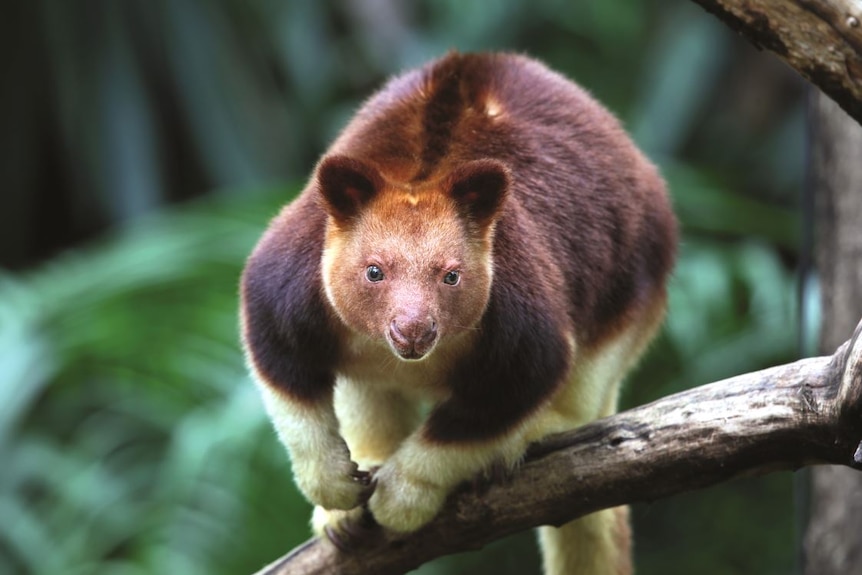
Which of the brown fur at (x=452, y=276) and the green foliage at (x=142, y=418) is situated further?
the green foliage at (x=142, y=418)

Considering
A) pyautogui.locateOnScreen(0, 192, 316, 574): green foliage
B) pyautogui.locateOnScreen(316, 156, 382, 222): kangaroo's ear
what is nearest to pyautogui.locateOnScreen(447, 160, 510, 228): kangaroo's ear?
pyautogui.locateOnScreen(316, 156, 382, 222): kangaroo's ear

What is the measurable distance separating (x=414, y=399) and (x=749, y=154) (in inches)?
230

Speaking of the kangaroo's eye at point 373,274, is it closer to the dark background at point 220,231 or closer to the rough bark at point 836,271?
the rough bark at point 836,271

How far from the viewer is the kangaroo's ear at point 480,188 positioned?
10.1ft

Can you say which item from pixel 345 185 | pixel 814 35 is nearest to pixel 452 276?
pixel 345 185

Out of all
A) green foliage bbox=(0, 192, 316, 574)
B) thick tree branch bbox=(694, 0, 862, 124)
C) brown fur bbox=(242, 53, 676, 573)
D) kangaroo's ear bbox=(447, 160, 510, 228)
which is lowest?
green foliage bbox=(0, 192, 316, 574)

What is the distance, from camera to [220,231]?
6.61 m

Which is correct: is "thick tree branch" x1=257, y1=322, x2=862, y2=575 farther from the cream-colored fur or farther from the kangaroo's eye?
the kangaroo's eye

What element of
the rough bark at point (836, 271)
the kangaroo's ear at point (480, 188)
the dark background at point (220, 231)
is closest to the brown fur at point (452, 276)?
the kangaroo's ear at point (480, 188)

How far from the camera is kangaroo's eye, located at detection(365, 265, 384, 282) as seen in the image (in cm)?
301

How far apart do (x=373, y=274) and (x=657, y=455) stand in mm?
892

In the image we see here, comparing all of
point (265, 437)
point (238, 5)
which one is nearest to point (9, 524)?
point (265, 437)

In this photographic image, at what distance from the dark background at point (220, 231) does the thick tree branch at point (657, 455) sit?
1.82 metres

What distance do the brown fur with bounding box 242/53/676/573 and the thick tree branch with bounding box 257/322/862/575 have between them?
0.42 feet
